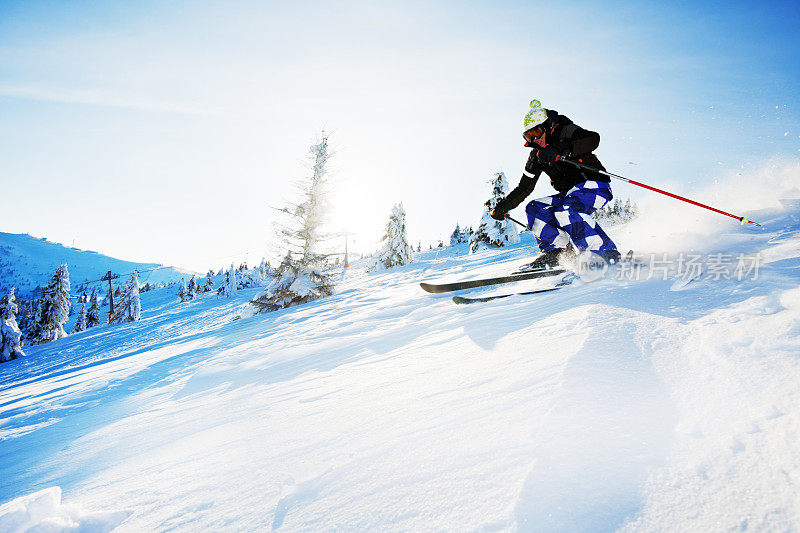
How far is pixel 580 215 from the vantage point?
454cm

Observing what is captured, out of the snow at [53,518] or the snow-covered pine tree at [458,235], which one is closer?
the snow at [53,518]

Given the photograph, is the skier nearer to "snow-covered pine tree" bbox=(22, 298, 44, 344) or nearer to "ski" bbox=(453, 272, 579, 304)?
"ski" bbox=(453, 272, 579, 304)

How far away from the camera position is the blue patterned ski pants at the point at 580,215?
14.7ft

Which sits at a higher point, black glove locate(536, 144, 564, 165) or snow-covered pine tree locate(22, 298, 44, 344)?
black glove locate(536, 144, 564, 165)

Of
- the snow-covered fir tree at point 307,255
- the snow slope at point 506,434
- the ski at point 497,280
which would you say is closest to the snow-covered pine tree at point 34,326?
the snow-covered fir tree at point 307,255

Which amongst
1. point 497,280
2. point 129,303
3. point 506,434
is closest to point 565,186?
point 497,280

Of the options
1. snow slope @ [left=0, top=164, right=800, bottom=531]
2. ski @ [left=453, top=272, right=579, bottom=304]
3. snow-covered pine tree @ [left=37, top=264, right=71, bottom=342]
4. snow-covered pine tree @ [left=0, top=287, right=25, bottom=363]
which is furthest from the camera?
snow-covered pine tree @ [left=37, top=264, right=71, bottom=342]

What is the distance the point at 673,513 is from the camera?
88cm

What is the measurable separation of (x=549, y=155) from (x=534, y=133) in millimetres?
398

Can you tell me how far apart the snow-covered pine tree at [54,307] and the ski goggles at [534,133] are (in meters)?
57.4

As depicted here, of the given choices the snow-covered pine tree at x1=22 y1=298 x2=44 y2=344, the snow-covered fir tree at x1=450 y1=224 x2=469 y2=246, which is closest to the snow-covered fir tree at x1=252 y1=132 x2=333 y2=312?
the snow-covered pine tree at x1=22 y1=298 x2=44 y2=344

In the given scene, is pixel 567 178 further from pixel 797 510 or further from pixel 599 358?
pixel 797 510

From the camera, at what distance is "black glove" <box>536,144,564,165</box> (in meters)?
4.59

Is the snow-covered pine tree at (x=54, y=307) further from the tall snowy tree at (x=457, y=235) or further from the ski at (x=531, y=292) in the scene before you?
the tall snowy tree at (x=457, y=235)
